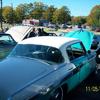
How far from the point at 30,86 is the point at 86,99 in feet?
7.75

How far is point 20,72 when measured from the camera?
4.82 meters

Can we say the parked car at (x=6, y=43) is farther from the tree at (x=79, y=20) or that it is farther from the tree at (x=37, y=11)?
the tree at (x=79, y=20)

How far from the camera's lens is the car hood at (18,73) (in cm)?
418

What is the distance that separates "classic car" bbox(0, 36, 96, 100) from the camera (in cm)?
430

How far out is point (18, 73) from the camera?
476 centimetres

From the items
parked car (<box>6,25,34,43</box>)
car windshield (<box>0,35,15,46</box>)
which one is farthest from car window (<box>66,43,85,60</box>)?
parked car (<box>6,25,34,43</box>)

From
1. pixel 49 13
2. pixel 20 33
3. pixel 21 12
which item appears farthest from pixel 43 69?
pixel 49 13

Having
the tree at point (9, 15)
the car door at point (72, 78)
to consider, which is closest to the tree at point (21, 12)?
the tree at point (9, 15)

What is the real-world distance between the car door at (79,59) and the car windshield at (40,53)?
0.47m

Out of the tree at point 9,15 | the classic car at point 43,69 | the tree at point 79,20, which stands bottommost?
the tree at point 79,20

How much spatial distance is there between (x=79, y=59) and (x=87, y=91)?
94cm

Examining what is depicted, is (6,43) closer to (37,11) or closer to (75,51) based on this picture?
(75,51)

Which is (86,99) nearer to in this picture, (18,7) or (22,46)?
(22,46)

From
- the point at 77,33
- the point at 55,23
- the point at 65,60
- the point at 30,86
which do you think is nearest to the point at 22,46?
the point at 65,60
